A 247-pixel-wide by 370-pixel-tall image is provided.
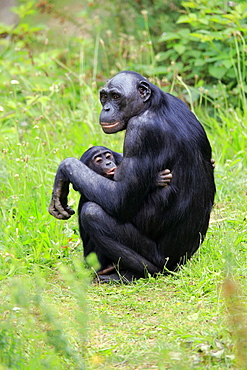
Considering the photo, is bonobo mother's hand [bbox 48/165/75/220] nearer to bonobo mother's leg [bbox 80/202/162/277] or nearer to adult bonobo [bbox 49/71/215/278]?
adult bonobo [bbox 49/71/215/278]

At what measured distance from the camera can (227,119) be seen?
21.7ft

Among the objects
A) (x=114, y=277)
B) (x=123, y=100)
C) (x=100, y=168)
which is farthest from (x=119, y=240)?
(x=123, y=100)

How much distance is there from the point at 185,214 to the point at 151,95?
0.85 m

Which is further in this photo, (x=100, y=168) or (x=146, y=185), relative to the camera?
(x=100, y=168)

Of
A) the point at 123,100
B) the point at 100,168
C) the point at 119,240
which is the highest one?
the point at 123,100

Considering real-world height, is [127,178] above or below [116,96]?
below

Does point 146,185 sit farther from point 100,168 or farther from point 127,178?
point 100,168

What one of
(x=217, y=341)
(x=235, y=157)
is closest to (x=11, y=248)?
(x=217, y=341)

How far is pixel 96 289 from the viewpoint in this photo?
4.18 meters

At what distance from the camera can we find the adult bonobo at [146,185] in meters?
3.97

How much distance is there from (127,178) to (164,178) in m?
0.25

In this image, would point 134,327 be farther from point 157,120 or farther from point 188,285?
point 157,120

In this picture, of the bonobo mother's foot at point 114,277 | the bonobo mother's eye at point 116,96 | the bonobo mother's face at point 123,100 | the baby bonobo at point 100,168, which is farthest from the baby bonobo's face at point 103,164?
the bonobo mother's foot at point 114,277

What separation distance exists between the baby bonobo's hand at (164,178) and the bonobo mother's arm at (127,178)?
3cm
